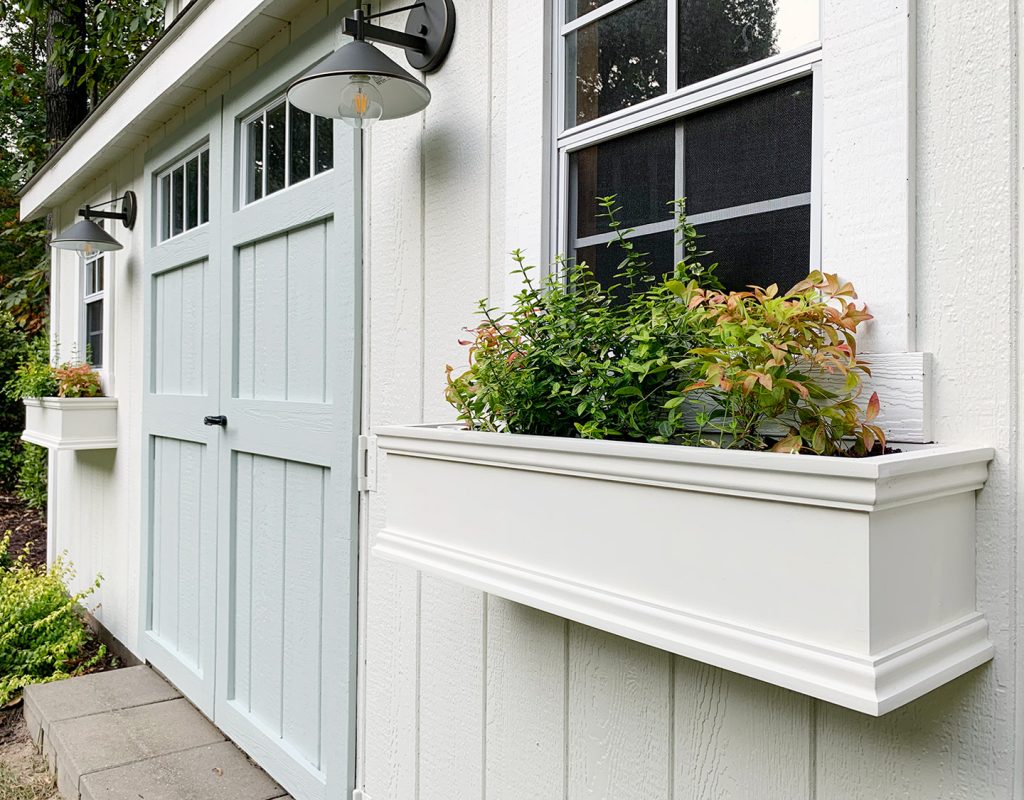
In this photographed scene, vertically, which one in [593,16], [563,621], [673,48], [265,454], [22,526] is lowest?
[22,526]

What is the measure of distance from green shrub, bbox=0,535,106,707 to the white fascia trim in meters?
2.13

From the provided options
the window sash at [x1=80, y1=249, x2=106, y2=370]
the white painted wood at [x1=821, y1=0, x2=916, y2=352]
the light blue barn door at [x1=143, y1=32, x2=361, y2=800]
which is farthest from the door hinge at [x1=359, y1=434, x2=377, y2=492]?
the window sash at [x1=80, y1=249, x2=106, y2=370]

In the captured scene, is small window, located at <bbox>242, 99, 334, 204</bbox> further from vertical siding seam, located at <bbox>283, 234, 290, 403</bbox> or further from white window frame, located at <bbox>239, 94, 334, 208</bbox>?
vertical siding seam, located at <bbox>283, 234, 290, 403</bbox>

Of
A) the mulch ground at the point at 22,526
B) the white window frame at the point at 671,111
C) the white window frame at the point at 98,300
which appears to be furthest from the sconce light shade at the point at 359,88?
the mulch ground at the point at 22,526

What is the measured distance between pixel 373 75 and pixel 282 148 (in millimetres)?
1046

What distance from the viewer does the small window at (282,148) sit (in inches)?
94.4

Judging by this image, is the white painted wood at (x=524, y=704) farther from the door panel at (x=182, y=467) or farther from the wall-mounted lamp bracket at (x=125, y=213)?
the wall-mounted lamp bracket at (x=125, y=213)

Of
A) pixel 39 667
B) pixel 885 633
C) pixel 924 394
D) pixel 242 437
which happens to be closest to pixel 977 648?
pixel 885 633

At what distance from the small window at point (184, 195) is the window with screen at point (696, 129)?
81.7 inches

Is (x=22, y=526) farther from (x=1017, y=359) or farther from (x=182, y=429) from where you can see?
(x=1017, y=359)

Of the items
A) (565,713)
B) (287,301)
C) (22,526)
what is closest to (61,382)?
(287,301)

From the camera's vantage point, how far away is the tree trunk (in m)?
6.35

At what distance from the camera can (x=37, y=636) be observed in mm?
3650

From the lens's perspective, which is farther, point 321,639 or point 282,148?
point 282,148
